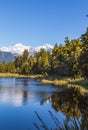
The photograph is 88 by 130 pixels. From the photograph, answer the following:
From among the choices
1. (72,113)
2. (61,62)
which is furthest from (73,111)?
(61,62)

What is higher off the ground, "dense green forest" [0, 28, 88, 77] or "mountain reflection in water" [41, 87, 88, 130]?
"dense green forest" [0, 28, 88, 77]

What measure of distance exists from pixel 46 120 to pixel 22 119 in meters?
1.70

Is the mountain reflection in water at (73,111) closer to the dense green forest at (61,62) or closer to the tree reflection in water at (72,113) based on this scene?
the tree reflection in water at (72,113)

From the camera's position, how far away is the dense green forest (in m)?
59.3

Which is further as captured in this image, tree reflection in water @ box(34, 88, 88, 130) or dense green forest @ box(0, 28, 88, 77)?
dense green forest @ box(0, 28, 88, 77)

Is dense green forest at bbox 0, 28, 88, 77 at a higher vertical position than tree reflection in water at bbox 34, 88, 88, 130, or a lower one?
higher

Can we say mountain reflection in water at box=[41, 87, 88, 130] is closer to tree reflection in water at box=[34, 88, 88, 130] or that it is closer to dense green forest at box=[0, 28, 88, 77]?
tree reflection in water at box=[34, 88, 88, 130]

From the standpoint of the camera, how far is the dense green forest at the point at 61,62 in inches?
2334

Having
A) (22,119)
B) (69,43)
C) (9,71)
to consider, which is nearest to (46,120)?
(22,119)

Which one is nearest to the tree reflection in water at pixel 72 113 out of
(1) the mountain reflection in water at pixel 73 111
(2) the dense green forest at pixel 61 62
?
(1) the mountain reflection in water at pixel 73 111

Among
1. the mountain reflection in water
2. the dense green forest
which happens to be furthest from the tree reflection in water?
the dense green forest

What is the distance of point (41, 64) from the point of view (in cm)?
11612

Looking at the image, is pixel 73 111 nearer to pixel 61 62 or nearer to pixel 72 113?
pixel 72 113

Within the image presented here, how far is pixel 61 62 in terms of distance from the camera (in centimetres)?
8400
